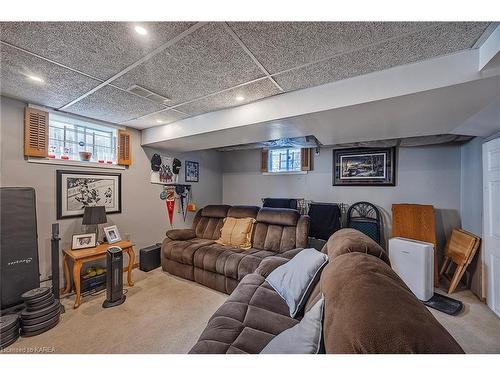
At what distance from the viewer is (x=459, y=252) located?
2.71 m

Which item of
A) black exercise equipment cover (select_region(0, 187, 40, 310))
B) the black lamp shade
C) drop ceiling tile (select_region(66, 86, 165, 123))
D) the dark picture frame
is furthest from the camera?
the dark picture frame

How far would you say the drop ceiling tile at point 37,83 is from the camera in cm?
150

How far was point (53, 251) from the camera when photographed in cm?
228

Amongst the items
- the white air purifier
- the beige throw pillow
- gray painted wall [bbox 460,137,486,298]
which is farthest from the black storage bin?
gray painted wall [bbox 460,137,486,298]

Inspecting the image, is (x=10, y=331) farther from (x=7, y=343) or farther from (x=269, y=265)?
(x=269, y=265)

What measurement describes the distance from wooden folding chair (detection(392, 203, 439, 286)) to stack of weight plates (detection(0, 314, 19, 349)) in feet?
15.0

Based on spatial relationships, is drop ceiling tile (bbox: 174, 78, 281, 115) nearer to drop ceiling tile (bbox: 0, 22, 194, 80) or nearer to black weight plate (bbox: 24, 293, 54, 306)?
drop ceiling tile (bbox: 0, 22, 194, 80)

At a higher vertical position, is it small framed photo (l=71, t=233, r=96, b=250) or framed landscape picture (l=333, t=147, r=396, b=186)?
framed landscape picture (l=333, t=147, r=396, b=186)

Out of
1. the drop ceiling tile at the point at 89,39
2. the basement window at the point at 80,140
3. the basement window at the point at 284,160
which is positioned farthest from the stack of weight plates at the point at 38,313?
the basement window at the point at 284,160

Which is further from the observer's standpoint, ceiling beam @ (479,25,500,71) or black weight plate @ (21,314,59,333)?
black weight plate @ (21,314,59,333)

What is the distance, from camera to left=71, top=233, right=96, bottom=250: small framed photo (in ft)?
8.18

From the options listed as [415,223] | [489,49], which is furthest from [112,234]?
[415,223]

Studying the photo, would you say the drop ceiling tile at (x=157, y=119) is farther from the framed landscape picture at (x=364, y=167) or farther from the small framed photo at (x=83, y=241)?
the framed landscape picture at (x=364, y=167)
